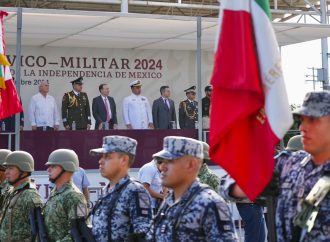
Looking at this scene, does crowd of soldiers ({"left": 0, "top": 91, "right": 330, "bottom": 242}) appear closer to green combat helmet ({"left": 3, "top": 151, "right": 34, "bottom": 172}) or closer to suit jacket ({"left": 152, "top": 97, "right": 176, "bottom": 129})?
green combat helmet ({"left": 3, "top": 151, "right": 34, "bottom": 172})

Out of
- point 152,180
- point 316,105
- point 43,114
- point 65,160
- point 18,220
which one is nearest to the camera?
point 316,105

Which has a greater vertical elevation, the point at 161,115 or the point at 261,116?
the point at 161,115

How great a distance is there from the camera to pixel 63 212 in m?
7.21

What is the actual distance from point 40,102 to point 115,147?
36.4 feet

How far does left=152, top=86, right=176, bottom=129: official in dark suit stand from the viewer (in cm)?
1783

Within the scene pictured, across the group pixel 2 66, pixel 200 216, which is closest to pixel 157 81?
pixel 2 66

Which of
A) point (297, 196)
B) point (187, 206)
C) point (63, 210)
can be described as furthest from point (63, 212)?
point (297, 196)

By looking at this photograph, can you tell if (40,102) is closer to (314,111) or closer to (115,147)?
(115,147)

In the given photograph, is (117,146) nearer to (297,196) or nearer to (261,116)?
A: (261,116)

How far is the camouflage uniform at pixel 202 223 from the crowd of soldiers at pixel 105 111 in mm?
11751

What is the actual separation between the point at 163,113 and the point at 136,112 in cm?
63

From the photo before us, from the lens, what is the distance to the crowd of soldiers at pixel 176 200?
4172mm

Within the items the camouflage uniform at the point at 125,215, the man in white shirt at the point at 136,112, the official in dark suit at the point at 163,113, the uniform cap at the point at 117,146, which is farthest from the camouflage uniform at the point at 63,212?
the official in dark suit at the point at 163,113

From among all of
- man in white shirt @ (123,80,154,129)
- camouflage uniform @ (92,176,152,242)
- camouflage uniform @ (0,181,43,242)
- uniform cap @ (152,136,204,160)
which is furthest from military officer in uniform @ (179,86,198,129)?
uniform cap @ (152,136,204,160)
